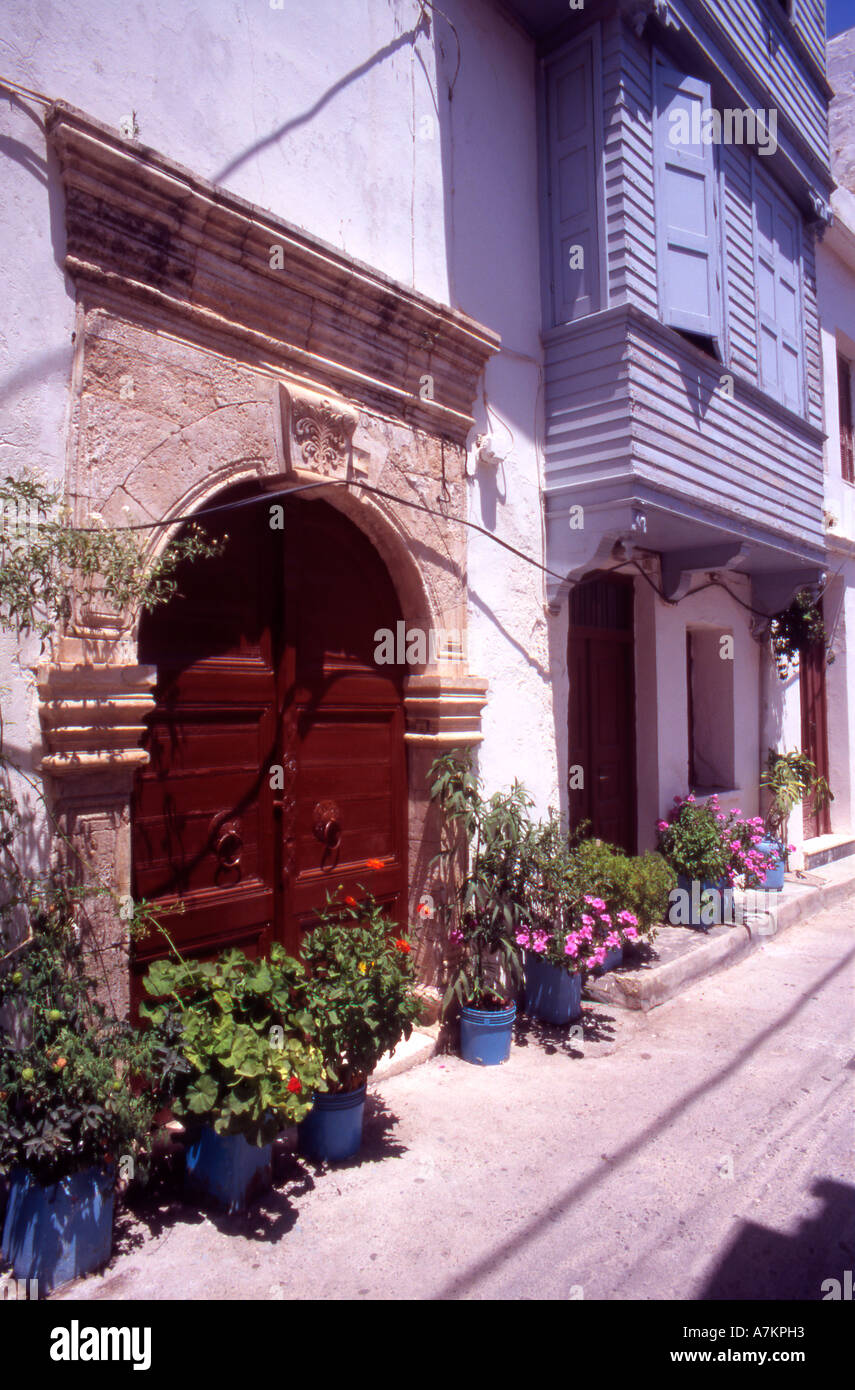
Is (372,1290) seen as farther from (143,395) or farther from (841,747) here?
(841,747)

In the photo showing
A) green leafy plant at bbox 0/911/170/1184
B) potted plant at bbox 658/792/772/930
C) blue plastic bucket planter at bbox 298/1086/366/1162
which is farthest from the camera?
potted plant at bbox 658/792/772/930

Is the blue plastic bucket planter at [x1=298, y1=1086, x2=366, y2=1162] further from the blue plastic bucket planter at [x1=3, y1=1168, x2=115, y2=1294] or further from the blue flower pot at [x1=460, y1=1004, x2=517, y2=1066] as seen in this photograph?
the blue flower pot at [x1=460, y1=1004, x2=517, y2=1066]

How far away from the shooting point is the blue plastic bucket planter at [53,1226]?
2564 mm

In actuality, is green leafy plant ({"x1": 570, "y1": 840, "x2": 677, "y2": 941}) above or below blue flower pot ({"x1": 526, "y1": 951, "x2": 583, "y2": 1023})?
above

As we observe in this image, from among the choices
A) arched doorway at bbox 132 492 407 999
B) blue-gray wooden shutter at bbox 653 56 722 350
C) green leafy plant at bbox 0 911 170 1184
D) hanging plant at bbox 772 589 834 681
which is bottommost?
green leafy plant at bbox 0 911 170 1184

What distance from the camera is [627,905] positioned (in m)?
5.39

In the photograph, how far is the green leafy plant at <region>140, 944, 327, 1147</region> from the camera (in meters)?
2.82

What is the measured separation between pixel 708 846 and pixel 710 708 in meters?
2.06

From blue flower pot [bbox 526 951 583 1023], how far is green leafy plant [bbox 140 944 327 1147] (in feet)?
6.69

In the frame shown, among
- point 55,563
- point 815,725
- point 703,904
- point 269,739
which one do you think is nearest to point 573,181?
point 269,739

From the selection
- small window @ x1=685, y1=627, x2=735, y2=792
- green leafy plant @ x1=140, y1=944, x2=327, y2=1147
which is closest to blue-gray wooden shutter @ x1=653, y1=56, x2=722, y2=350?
small window @ x1=685, y1=627, x2=735, y2=792

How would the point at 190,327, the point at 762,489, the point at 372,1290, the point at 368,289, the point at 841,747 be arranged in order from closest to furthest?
the point at 372,1290, the point at 190,327, the point at 368,289, the point at 762,489, the point at 841,747
